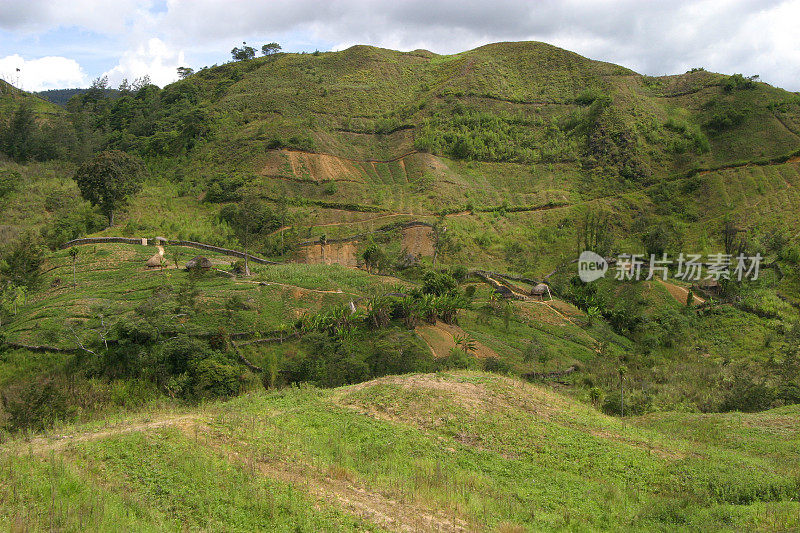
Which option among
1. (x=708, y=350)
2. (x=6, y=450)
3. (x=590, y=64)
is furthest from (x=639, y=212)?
(x=6, y=450)

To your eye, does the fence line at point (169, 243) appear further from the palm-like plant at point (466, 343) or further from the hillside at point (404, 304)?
the palm-like plant at point (466, 343)

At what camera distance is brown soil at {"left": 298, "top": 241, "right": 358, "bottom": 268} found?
41.4 m

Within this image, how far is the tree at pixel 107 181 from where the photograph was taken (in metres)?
37.4

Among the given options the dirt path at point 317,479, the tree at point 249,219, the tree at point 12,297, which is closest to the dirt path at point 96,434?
the dirt path at point 317,479

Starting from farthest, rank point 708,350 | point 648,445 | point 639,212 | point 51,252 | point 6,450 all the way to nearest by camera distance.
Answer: point 639,212, point 51,252, point 708,350, point 648,445, point 6,450

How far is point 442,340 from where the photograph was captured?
1001 inches

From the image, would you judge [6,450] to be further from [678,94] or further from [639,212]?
[678,94]

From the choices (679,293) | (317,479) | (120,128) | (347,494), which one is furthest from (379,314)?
(120,128)

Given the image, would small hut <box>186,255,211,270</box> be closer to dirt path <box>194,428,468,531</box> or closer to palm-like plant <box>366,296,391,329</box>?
palm-like plant <box>366,296,391,329</box>

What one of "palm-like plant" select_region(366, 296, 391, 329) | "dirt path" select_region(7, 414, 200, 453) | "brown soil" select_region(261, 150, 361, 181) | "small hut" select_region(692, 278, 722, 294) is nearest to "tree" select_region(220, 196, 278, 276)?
"brown soil" select_region(261, 150, 361, 181)

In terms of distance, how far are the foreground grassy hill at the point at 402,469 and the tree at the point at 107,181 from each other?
28612 millimetres

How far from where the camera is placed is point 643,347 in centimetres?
2983

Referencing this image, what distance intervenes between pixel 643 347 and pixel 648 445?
18.9m

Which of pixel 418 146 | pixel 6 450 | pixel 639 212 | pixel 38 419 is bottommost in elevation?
pixel 38 419
